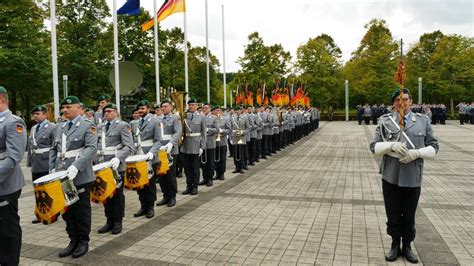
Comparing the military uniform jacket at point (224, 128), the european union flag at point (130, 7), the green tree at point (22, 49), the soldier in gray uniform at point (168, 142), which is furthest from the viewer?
the green tree at point (22, 49)

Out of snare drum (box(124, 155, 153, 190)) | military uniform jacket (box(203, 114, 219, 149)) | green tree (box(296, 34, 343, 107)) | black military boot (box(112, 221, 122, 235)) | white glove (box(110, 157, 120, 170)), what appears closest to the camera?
white glove (box(110, 157, 120, 170))

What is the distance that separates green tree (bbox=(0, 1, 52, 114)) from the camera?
80.1ft

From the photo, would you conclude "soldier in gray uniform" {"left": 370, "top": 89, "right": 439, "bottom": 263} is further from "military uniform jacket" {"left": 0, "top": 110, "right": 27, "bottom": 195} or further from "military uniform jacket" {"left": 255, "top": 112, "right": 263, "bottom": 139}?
"military uniform jacket" {"left": 255, "top": 112, "right": 263, "bottom": 139}

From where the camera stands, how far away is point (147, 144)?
7375 millimetres

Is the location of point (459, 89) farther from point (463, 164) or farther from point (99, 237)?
point (99, 237)

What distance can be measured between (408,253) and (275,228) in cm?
203

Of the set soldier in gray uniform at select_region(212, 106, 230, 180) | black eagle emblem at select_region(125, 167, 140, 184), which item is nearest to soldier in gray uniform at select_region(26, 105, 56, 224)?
black eagle emblem at select_region(125, 167, 140, 184)

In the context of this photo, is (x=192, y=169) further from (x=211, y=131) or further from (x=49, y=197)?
(x=49, y=197)

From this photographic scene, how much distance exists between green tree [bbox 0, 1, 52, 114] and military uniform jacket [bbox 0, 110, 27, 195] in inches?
886

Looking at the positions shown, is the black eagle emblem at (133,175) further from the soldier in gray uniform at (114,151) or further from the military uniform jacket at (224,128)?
the military uniform jacket at (224,128)

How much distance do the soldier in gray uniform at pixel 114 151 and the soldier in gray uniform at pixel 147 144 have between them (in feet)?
1.83

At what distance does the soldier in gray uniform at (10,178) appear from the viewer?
401 centimetres

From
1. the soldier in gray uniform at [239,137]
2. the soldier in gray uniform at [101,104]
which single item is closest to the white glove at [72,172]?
the soldier in gray uniform at [101,104]

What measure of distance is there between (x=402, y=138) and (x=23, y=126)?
4.31 meters
